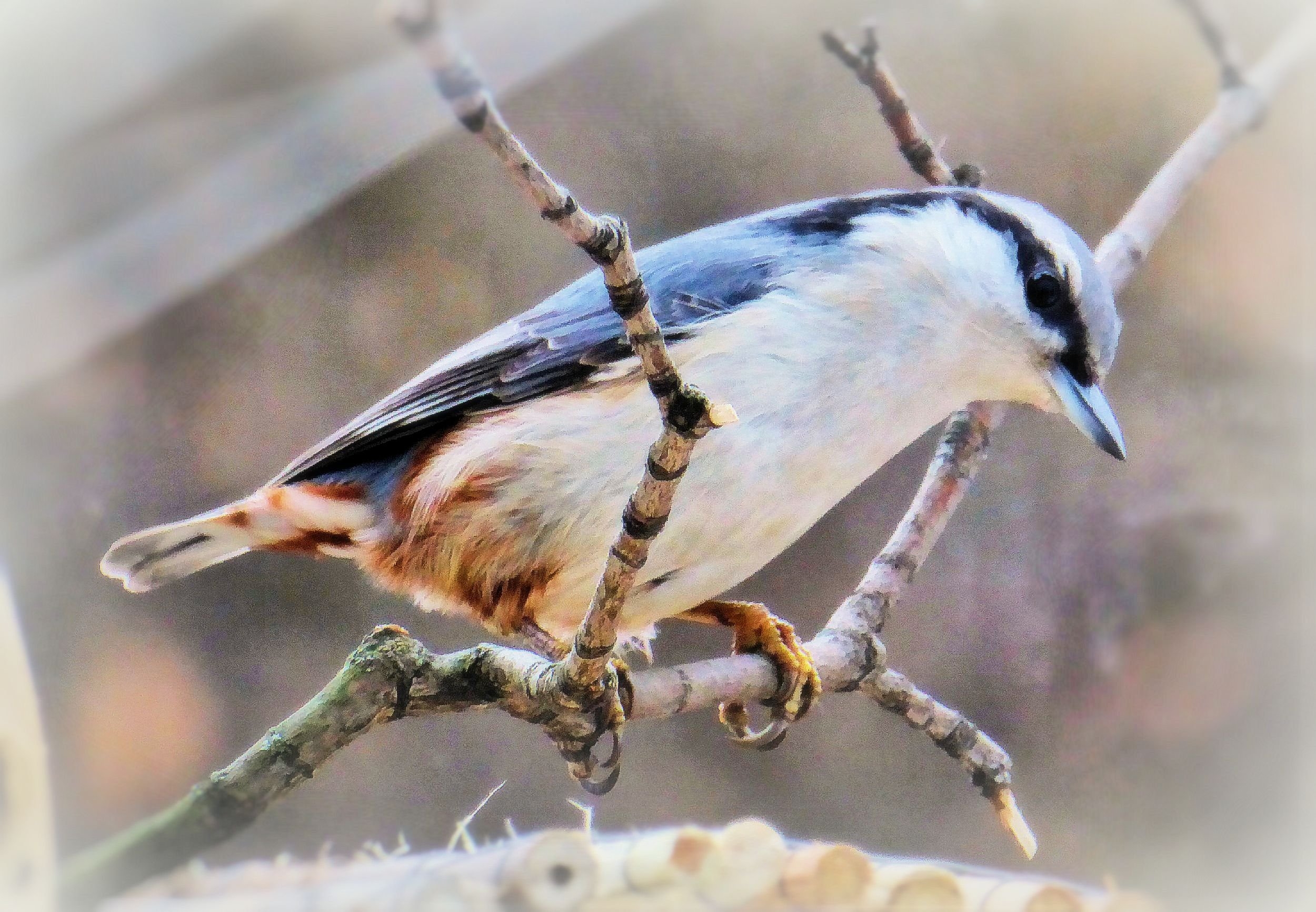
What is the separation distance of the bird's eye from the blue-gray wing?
0.77 feet

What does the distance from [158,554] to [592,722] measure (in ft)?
1.33

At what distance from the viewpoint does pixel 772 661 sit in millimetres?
1018

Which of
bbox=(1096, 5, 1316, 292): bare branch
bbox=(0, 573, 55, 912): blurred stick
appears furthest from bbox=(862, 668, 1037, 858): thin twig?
bbox=(0, 573, 55, 912): blurred stick

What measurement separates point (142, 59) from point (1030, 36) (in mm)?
809

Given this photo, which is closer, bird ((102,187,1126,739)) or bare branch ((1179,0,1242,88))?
bird ((102,187,1126,739))

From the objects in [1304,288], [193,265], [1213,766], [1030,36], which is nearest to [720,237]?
[1030,36]

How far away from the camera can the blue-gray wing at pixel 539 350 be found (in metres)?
0.94

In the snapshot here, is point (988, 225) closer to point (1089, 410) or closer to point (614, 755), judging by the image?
point (1089, 410)

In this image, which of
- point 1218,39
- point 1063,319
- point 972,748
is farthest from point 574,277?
point 1218,39

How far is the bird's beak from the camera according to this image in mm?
948

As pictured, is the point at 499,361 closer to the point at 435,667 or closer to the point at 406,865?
the point at 435,667

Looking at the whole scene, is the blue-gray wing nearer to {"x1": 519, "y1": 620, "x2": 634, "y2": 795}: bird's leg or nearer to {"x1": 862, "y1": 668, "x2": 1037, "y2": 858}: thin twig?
{"x1": 519, "y1": 620, "x2": 634, "y2": 795}: bird's leg

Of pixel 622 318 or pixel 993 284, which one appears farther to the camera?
pixel 993 284

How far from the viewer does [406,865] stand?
0.87 metres
